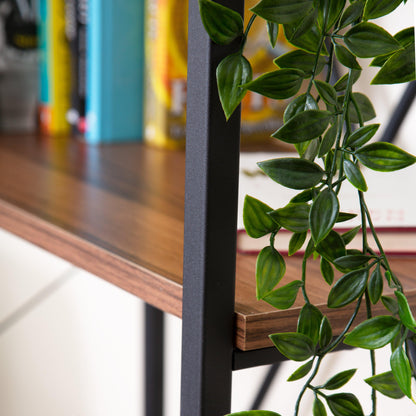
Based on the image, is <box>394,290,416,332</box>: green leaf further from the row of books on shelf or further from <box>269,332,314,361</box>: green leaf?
the row of books on shelf

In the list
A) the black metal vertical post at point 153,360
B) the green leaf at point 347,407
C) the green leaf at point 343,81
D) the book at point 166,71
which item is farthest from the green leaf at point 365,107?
the black metal vertical post at point 153,360

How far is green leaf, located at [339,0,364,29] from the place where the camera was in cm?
27

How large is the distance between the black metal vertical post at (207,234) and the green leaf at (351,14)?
0.05m


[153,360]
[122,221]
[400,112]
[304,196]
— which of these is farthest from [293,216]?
[153,360]

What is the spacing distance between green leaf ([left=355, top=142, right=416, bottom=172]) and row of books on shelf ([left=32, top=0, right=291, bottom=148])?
0.54 metres

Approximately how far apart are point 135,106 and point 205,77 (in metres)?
0.59

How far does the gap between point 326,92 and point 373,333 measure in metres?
0.10

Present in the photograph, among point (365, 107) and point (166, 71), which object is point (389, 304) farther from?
point (166, 71)

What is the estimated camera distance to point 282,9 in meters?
0.25

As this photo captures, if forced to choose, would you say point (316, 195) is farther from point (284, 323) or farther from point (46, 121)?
point (46, 121)

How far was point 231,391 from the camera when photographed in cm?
33

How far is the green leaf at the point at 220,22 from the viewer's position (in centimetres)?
26

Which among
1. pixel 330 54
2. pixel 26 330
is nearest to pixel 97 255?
pixel 330 54

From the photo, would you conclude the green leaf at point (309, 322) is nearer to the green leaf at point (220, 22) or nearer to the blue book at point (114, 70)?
the green leaf at point (220, 22)
